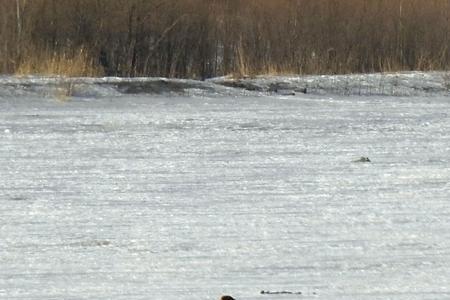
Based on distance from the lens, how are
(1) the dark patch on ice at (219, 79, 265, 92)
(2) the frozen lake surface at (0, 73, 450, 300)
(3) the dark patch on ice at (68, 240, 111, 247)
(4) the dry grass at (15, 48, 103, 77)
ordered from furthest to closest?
(4) the dry grass at (15, 48, 103, 77), (1) the dark patch on ice at (219, 79, 265, 92), (3) the dark patch on ice at (68, 240, 111, 247), (2) the frozen lake surface at (0, 73, 450, 300)

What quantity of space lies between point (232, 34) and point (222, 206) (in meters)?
14.8

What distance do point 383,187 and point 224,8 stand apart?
50.0 feet

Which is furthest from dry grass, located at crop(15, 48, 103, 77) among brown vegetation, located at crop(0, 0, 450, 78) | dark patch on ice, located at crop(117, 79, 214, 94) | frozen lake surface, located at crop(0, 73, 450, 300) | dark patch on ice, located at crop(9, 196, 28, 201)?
dark patch on ice, located at crop(9, 196, 28, 201)

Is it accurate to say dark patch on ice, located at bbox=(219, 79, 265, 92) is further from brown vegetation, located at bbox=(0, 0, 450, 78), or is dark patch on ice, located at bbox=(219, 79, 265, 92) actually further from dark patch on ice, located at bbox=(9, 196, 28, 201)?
dark patch on ice, located at bbox=(9, 196, 28, 201)

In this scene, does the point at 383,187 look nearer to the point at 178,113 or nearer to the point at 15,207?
the point at 15,207

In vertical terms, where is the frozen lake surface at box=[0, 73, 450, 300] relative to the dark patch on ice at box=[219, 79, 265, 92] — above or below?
below

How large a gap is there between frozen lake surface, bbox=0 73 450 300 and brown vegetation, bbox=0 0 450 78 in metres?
7.76

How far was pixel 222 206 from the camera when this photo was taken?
6.99 m

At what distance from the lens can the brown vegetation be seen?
68.9 feet

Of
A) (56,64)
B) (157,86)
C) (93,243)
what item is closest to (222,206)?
(93,243)

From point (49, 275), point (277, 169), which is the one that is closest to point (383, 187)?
point (277, 169)

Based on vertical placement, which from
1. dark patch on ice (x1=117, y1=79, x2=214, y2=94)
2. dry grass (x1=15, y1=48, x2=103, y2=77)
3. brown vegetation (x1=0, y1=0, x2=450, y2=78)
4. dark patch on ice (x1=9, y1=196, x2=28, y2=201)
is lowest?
dark patch on ice (x1=9, y1=196, x2=28, y2=201)

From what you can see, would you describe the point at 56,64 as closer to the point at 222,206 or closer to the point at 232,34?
the point at 232,34

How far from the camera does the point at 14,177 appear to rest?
8203 millimetres
